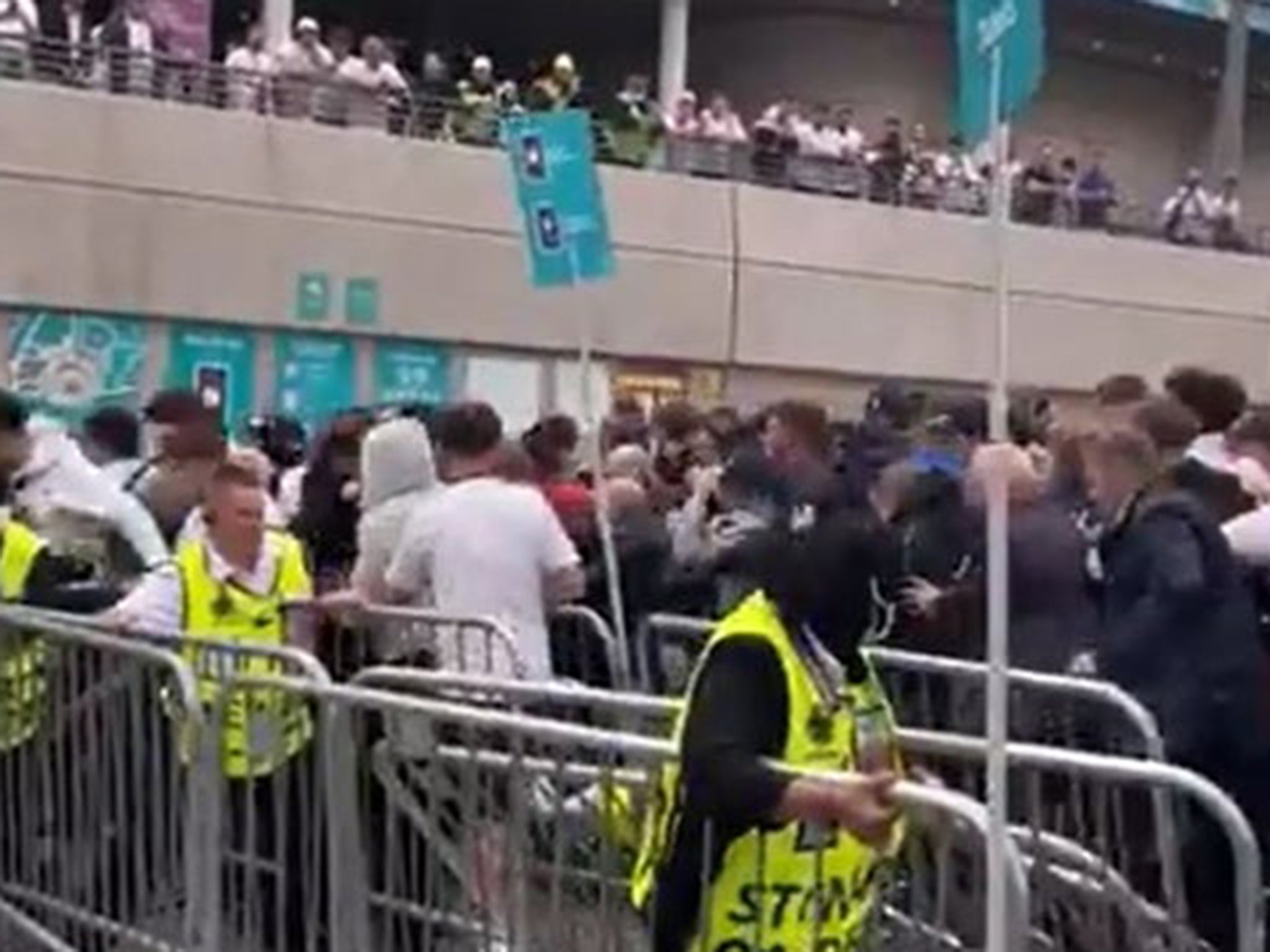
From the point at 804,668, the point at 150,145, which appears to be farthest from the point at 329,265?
the point at 804,668

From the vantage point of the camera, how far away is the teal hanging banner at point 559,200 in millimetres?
12328

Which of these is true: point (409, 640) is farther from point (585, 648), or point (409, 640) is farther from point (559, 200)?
point (559, 200)

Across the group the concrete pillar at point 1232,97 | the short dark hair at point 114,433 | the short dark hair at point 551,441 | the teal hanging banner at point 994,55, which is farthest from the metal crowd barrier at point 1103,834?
the concrete pillar at point 1232,97

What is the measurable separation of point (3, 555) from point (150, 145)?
70.1 ft

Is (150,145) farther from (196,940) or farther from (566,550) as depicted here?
(196,940)

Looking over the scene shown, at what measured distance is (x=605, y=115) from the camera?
37750mm

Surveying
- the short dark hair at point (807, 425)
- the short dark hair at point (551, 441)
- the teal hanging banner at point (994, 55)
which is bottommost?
the short dark hair at point (551, 441)

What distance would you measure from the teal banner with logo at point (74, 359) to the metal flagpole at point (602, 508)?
15104 millimetres

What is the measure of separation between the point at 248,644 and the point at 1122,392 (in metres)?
3.36

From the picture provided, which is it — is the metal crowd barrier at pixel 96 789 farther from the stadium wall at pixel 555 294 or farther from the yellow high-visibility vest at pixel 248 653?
the stadium wall at pixel 555 294

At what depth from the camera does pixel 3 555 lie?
845 centimetres

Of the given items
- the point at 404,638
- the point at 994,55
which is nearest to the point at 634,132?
the point at 404,638

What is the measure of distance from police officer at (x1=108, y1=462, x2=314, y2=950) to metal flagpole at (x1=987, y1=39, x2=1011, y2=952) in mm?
2400

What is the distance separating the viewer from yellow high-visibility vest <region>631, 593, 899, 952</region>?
194 inches
